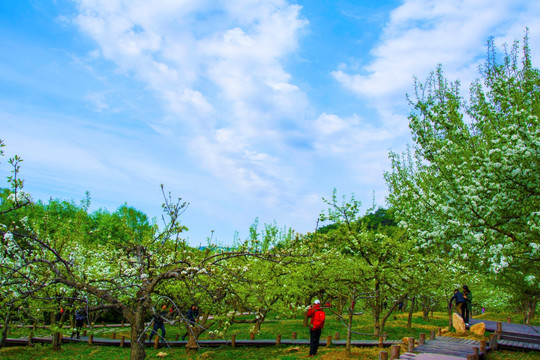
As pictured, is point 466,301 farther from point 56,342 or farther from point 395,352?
point 56,342

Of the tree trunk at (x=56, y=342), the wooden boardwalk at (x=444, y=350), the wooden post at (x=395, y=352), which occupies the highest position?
the wooden post at (x=395, y=352)

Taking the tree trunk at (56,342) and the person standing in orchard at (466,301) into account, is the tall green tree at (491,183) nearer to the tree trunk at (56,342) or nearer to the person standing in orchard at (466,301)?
the person standing in orchard at (466,301)

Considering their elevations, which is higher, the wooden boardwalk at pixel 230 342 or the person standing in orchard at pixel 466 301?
the person standing in orchard at pixel 466 301

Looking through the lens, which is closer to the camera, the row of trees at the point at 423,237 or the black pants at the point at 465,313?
the row of trees at the point at 423,237

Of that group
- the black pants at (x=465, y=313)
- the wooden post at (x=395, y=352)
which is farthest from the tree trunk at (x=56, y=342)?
the black pants at (x=465, y=313)

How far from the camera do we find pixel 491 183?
10867 mm

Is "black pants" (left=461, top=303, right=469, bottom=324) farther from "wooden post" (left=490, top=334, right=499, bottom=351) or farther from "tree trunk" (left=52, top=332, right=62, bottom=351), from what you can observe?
"tree trunk" (left=52, top=332, right=62, bottom=351)

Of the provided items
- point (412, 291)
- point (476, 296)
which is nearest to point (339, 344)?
point (412, 291)

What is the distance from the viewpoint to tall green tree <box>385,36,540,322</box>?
34.7 ft

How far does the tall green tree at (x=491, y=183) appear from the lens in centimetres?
1057

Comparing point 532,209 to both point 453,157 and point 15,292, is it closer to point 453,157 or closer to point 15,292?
point 453,157

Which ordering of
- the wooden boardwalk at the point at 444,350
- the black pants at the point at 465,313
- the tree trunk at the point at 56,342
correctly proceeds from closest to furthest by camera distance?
the wooden boardwalk at the point at 444,350
the black pants at the point at 465,313
the tree trunk at the point at 56,342

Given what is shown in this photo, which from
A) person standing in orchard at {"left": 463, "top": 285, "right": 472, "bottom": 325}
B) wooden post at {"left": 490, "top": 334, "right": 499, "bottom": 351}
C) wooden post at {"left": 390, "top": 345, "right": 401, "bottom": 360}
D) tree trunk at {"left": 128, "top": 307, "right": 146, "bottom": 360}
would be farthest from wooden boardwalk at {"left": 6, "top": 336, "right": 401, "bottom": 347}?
tree trunk at {"left": 128, "top": 307, "right": 146, "bottom": 360}

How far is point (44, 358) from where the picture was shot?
68.8 feet
